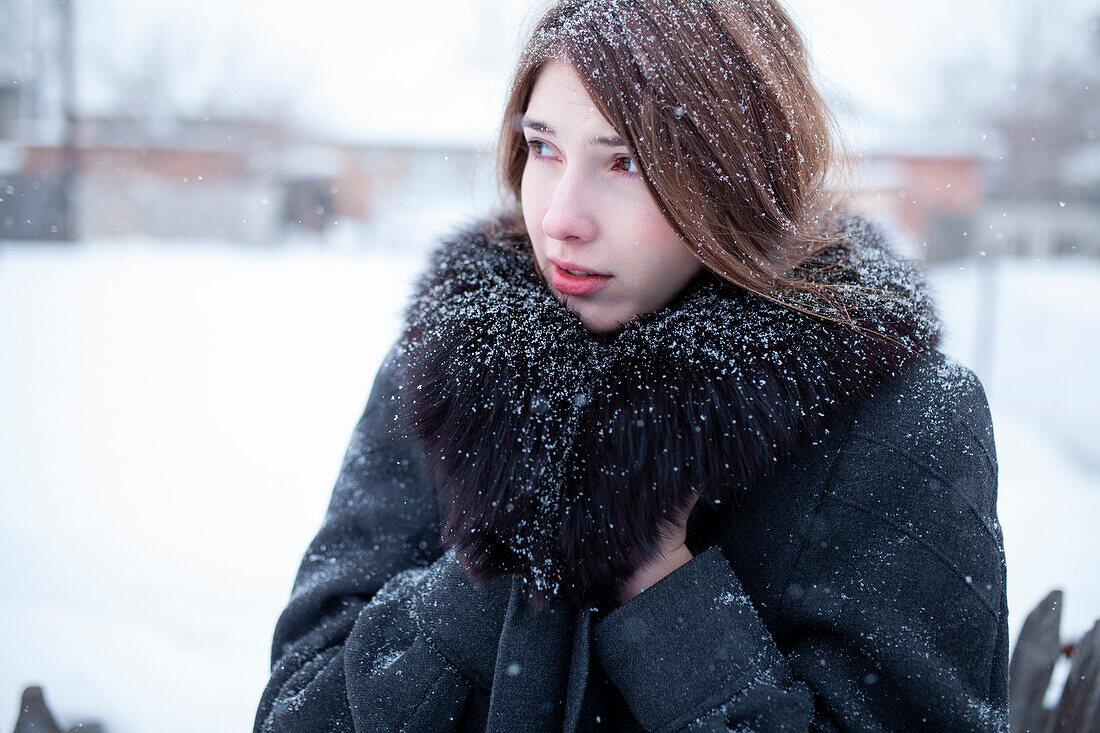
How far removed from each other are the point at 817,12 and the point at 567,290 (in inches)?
30.9

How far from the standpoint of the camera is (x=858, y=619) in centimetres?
86

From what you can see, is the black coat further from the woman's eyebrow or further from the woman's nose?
the woman's eyebrow

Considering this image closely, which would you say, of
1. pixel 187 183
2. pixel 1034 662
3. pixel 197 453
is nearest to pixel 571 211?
pixel 1034 662

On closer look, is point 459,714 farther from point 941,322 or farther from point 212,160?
point 212,160

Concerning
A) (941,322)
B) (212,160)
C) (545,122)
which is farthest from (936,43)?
(212,160)

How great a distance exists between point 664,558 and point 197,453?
9.56 ft

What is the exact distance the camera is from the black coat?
862 millimetres

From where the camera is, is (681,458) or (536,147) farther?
(536,147)

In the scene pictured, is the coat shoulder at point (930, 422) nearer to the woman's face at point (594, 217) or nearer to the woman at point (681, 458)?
the woman at point (681, 458)

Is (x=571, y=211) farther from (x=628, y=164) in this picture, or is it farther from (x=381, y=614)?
(x=381, y=614)

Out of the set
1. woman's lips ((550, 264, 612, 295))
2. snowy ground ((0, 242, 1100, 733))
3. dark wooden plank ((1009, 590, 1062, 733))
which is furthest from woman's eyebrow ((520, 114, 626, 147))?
dark wooden plank ((1009, 590, 1062, 733))

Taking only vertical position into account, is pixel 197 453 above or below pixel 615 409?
below

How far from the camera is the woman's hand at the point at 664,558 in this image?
92cm

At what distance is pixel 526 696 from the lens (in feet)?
2.93
